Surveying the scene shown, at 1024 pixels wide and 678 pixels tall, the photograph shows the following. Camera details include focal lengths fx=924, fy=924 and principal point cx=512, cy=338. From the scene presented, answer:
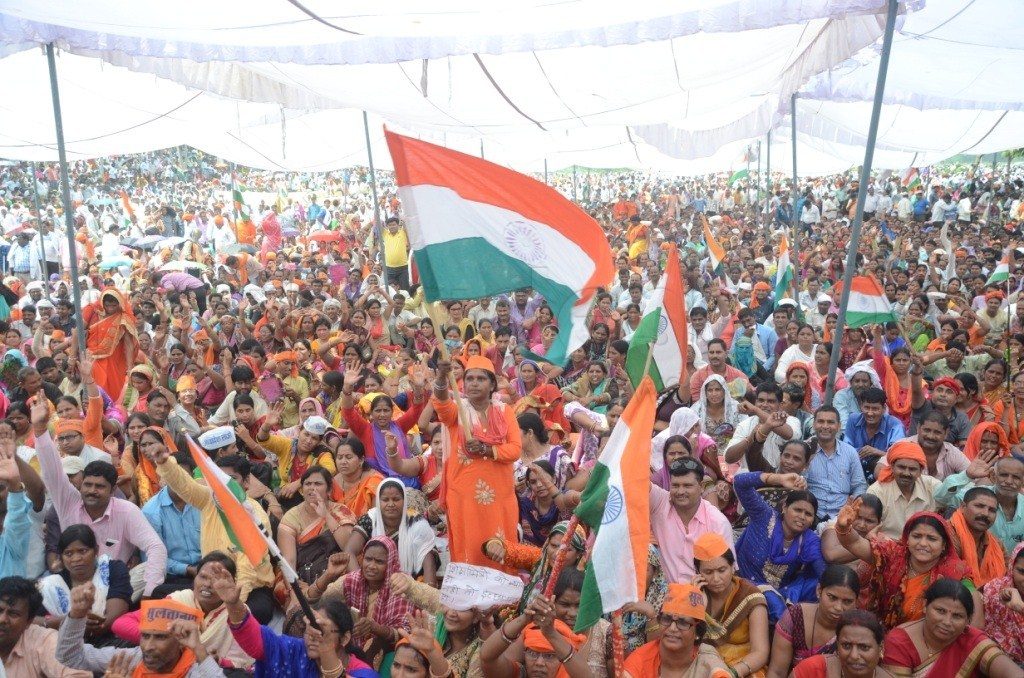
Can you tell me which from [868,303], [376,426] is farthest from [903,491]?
[376,426]

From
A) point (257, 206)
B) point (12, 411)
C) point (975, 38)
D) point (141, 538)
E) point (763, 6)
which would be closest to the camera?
point (763, 6)

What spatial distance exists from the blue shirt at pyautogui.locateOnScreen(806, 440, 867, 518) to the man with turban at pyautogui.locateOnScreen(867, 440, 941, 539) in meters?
0.39

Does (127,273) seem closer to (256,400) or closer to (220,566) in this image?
(256,400)

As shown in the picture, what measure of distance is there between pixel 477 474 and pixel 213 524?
1404 mm

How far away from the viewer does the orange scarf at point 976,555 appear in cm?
397

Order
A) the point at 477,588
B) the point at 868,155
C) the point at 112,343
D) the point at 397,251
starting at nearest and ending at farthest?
the point at 477,588 → the point at 868,155 → the point at 112,343 → the point at 397,251

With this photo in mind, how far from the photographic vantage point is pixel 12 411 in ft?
18.1

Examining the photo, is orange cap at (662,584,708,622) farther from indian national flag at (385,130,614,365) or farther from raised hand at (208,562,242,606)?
raised hand at (208,562,242,606)

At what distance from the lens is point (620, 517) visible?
3152 mm

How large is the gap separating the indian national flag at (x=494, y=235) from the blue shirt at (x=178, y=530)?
1.89 meters

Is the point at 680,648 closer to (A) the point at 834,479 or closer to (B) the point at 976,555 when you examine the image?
(B) the point at 976,555

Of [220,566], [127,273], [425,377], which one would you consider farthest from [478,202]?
[127,273]

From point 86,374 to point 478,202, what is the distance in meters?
2.86

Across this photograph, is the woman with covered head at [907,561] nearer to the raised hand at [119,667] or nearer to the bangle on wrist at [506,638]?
the bangle on wrist at [506,638]
